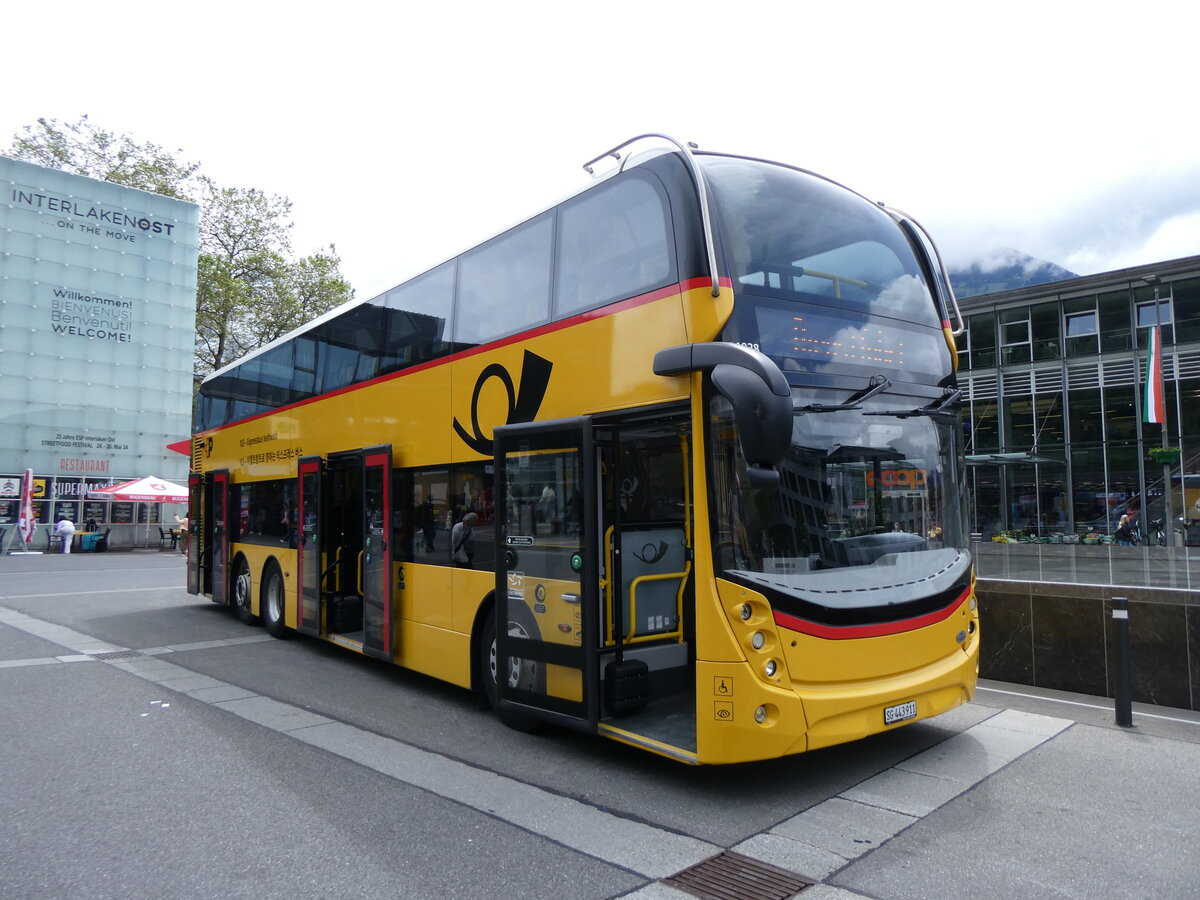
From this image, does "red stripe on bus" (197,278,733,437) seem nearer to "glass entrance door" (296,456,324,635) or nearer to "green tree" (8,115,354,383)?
"glass entrance door" (296,456,324,635)

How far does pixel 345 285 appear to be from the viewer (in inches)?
Result: 1690

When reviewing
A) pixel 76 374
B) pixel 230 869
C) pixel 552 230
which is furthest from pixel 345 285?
pixel 230 869

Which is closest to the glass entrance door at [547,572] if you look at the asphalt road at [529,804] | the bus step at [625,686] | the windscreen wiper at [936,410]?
the bus step at [625,686]

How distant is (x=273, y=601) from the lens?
1187cm

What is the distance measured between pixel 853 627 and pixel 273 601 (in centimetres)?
925

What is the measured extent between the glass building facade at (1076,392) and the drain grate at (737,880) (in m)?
21.6

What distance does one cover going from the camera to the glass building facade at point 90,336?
1251 inches

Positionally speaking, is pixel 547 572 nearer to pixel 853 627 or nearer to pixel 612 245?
pixel 853 627

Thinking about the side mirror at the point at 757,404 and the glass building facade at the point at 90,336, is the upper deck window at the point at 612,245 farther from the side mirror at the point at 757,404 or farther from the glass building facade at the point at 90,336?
the glass building facade at the point at 90,336

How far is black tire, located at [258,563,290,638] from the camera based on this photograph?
455 inches

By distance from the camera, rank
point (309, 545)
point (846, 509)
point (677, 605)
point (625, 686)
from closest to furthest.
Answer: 1. point (846, 509)
2. point (625, 686)
3. point (677, 605)
4. point (309, 545)

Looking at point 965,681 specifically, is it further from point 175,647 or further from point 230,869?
point 175,647

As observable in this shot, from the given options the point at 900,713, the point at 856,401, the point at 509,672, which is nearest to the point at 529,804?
the point at 509,672

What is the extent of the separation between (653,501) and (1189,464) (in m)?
15.9
